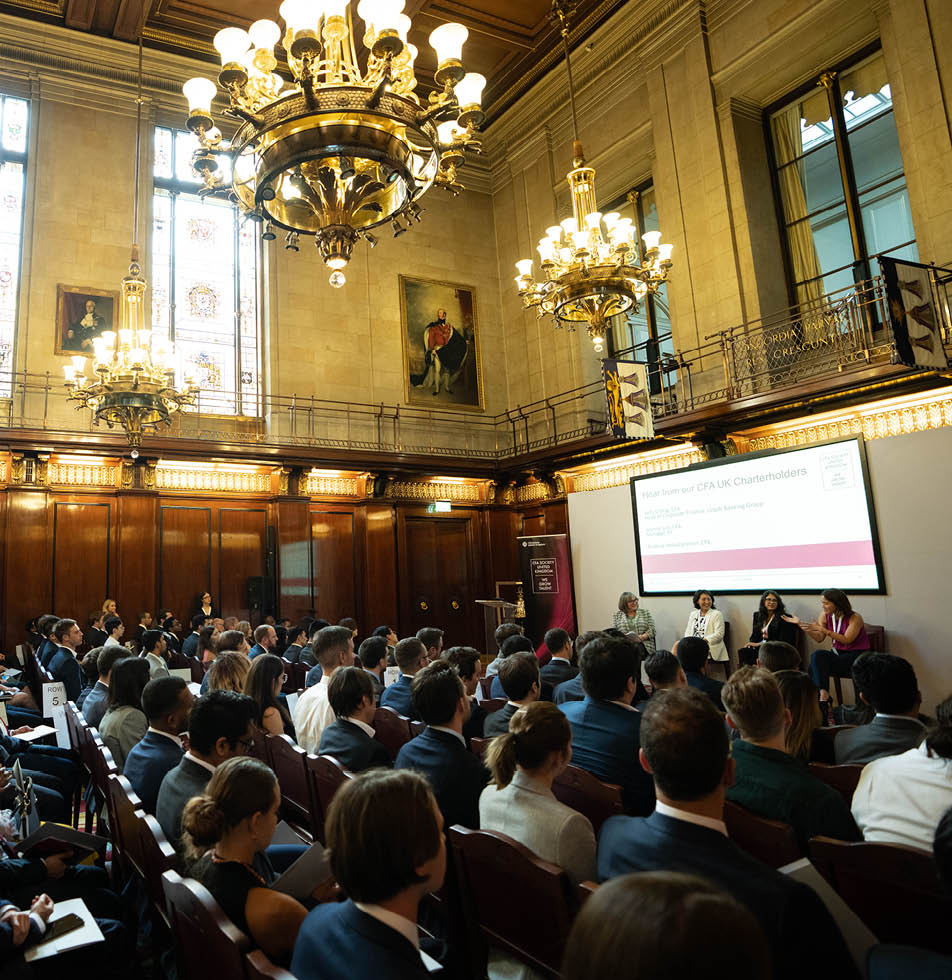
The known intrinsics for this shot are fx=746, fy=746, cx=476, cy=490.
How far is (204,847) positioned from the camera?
1.96 meters

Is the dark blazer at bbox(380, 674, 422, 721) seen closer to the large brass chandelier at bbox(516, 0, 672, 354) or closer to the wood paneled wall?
the large brass chandelier at bbox(516, 0, 672, 354)

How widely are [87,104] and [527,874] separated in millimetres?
13677

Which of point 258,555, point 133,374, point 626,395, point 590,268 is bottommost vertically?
point 258,555

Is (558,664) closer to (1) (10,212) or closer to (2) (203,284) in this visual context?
(2) (203,284)

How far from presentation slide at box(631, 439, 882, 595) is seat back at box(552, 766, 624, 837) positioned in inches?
250

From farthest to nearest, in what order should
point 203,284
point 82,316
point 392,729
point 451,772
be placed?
point 203,284 < point 82,316 < point 392,729 < point 451,772

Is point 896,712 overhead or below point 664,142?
below

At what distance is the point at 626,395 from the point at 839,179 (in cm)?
413

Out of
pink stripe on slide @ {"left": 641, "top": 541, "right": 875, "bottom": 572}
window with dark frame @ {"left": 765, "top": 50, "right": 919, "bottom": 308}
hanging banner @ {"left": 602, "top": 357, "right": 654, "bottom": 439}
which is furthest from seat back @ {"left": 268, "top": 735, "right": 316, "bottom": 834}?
window with dark frame @ {"left": 765, "top": 50, "right": 919, "bottom": 308}

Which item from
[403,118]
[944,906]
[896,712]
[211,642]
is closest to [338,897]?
[944,906]

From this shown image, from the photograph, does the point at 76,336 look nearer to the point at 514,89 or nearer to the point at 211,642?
the point at 211,642

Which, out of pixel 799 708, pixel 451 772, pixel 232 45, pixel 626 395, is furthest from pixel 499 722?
pixel 626 395

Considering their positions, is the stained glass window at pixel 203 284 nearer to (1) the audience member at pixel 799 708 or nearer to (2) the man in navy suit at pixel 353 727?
(2) the man in navy suit at pixel 353 727

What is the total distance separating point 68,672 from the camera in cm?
620
